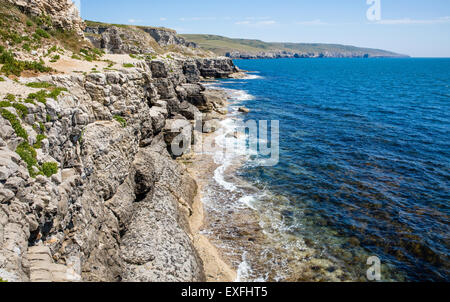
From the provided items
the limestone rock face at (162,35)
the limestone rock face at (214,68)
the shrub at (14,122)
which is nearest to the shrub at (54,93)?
the shrub at (14,122)

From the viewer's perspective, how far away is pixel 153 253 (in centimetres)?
1748

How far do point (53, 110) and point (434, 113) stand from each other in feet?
241

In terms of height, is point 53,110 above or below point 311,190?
above

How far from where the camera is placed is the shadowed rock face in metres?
10.2

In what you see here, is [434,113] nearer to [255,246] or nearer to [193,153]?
[193,153]

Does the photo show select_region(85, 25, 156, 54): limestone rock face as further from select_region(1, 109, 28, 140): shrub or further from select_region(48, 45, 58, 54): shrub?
select_region(1, 109, 28, 140): shrub

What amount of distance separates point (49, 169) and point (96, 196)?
16.3ft

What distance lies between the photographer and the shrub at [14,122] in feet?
37.7

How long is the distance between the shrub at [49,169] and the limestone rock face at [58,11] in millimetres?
19246

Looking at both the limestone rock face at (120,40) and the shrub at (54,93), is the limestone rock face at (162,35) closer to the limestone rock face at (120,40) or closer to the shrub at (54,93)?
the limestone rock face at (120,40)

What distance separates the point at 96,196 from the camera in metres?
16.8

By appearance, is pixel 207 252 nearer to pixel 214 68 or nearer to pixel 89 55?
pixel 89 55

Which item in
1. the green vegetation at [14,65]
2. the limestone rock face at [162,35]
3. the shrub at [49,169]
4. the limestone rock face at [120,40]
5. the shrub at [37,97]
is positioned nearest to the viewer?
the shrub at [49,169]

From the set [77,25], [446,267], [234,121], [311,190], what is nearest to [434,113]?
[234,121]
